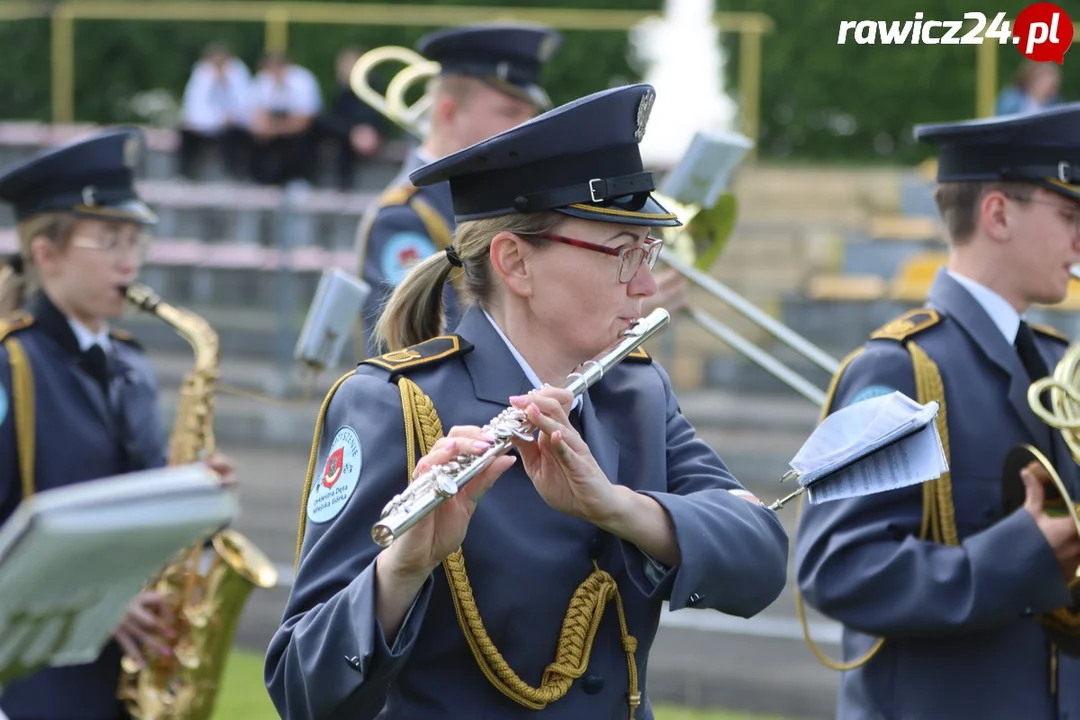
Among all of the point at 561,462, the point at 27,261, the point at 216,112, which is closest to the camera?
the point at 561,462

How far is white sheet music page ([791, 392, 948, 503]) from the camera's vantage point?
2.85 metres

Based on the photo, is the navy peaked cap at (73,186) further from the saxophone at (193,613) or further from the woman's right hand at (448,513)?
the woman's right hand at (448,513)

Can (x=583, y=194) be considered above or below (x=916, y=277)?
above

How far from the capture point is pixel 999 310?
156 inches

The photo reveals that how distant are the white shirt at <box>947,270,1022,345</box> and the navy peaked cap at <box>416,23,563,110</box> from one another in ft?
6.43

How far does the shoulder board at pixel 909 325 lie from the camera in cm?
389

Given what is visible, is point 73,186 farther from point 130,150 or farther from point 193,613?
point 193,613

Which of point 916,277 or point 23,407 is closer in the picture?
point 23,407

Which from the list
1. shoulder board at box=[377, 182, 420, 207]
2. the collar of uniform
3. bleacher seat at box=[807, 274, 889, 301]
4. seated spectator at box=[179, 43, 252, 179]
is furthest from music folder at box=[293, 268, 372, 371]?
seated spectator at box=[179, 43, 252, 179]

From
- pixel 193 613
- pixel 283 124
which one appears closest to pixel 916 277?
pixel 283 124

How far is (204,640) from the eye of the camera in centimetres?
504

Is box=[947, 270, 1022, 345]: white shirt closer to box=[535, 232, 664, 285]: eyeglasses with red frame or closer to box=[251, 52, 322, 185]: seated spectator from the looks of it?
box=[535, 232, 664, 285]: eyeglasses with red frame

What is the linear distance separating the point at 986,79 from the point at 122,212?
12029 mm

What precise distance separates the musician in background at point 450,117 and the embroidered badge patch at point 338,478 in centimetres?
240
